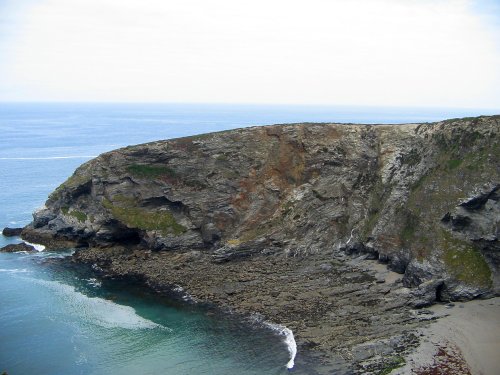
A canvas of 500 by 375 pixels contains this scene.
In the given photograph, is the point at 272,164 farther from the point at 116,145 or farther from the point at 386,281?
the point at 116,145

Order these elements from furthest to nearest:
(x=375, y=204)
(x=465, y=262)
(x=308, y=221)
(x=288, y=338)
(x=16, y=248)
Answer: (x=16, y=248) < (x=308, y=221) < (x=375, y=204) < (x=465, y=262) < (x=288, y=338)

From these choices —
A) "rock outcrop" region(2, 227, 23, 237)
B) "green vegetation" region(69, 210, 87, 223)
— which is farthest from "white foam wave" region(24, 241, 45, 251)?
"green vegetation" region(69, 210, 87, 223)

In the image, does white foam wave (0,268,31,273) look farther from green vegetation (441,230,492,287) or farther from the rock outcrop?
green vegetation (441,230,492,287)

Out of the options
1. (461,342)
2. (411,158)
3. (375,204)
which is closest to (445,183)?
(411,158)

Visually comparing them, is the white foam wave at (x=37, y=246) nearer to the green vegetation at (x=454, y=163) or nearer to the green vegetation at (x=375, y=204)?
the green vegetation at (x=375, y=204)

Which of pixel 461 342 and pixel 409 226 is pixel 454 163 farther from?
pixel 461 342

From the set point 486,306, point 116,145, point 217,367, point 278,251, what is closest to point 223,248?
point 278,251
